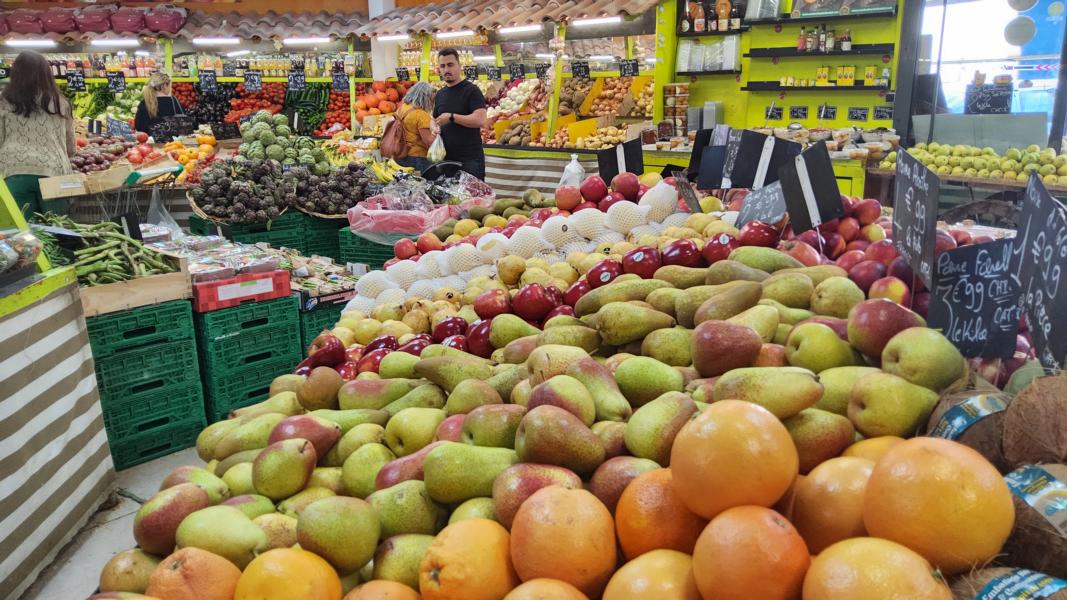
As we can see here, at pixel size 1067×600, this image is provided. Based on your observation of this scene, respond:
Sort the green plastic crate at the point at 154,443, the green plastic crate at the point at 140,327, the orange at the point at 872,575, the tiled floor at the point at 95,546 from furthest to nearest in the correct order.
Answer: the green plastic crate at the point at 154,443 → the green plastic crate at the point at 140,327 → the tiled floor at the point at 95,546 → the orange at the point at 872,575

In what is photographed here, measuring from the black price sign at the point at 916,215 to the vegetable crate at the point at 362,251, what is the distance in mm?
4392

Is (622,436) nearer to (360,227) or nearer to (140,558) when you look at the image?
(140,558)

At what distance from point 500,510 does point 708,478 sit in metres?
0.39

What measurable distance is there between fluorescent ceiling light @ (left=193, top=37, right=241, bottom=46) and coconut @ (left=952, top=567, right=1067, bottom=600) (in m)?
14.5

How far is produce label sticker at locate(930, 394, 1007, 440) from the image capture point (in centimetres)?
121

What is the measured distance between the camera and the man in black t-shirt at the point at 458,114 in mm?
6938

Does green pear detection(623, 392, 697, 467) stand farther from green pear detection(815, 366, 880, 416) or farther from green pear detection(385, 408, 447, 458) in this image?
green pear detection(385, 408, 447, 458)

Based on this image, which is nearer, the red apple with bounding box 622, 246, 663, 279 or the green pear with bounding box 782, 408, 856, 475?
the green pear with bounding box 782, 408, 856, 475

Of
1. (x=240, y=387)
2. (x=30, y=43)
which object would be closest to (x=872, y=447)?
(x=240, y=387)

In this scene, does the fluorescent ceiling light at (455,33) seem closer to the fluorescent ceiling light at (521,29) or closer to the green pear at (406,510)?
the fluorescent ceiling light at (521,29)

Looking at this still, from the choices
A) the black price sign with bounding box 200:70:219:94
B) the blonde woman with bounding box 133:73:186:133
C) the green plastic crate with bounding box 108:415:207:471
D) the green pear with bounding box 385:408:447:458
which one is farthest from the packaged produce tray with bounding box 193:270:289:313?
the black price sign with bounding box 200:70:219:94

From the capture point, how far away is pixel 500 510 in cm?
125

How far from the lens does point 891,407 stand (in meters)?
1.30

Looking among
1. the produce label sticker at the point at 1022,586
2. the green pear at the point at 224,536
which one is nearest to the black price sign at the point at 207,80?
the green pear at the point at 224,536
